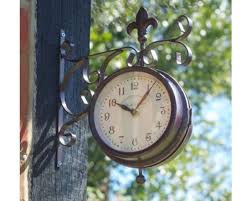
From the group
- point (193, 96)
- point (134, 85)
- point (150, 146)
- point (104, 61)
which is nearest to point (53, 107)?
point (104, 61)

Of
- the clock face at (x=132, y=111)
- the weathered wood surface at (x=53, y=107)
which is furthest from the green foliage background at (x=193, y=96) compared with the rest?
the clock face at (x=132, y=111)

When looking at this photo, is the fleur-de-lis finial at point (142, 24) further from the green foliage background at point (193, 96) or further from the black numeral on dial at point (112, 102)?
the green foliage background at point (193, 96)

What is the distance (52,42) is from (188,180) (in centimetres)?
340

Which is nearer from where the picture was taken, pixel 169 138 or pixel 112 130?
pixel 169 138

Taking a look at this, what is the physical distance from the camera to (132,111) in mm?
2900

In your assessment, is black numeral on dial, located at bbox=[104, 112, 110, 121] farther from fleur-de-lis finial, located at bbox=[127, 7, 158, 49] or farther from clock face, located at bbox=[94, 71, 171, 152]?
fleur-de-lis finial, located at bbox=[127, 7, 158, 49]

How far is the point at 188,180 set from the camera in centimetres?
646

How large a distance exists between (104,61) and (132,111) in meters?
0.23

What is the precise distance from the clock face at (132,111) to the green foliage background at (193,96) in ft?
7.38

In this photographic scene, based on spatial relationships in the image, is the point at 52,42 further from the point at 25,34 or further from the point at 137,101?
the point at 137,101

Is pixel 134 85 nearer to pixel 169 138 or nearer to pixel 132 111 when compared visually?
pixel 132 111

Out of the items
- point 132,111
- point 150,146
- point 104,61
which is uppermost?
point 104,61

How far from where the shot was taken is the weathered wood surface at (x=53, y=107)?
3.10m
